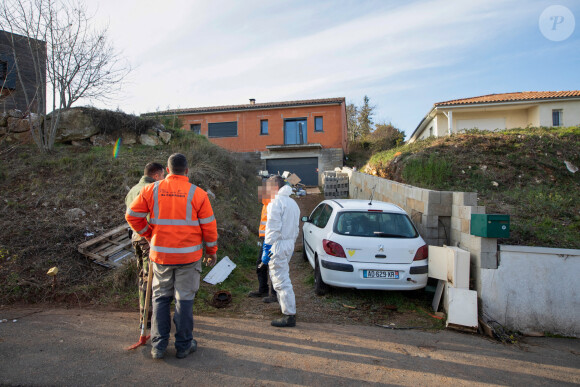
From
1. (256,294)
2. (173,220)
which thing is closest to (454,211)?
(256,294)

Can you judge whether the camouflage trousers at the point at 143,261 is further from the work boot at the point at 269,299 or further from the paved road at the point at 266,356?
the work boot at the point at 269,299

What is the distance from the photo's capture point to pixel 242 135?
25.6m

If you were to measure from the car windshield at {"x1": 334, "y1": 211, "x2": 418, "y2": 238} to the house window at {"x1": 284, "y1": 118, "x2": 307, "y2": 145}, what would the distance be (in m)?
19.9

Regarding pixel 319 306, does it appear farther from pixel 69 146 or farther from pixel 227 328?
pixel 69 146

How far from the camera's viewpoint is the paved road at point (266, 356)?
3080mm

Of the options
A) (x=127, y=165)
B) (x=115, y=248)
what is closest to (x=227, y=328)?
(x=115, y=248)

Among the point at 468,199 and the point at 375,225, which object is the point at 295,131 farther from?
the point at 468,199

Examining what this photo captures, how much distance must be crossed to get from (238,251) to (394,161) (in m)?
6.94

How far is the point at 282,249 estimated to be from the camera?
438 centimetres

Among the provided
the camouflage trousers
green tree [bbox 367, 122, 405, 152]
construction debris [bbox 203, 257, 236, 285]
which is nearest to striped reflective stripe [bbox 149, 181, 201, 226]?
the camouflage trousers

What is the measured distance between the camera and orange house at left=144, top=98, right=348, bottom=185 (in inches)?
966

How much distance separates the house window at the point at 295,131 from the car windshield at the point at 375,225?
1991cm

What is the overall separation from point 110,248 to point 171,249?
3282mm

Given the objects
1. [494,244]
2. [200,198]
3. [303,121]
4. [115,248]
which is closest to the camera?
A: [200,198]
